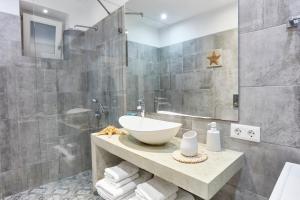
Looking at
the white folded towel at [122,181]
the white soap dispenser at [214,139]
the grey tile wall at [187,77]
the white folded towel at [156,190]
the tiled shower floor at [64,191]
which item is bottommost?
the tiled shower floor at [64,191]

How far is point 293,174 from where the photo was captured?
0.92 meters

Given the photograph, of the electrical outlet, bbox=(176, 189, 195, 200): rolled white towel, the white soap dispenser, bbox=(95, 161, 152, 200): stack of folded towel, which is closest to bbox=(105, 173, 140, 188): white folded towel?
bbox=(95, 161, 152, 200): stack of folded towel

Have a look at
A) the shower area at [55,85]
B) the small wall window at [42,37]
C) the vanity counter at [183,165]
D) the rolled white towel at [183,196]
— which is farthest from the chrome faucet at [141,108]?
the small wall window at [42,37]

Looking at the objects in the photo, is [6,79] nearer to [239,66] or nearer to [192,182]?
[192,182]

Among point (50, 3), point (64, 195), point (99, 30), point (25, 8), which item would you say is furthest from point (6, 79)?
point (64, 195)

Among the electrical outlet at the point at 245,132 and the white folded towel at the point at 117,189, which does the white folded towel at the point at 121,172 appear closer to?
the white folded towel at the point at 117,189

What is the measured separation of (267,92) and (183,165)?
0.69 m

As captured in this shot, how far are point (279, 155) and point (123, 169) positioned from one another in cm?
121

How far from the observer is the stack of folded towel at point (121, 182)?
1538mm

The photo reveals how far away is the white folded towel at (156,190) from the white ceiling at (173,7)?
141cm

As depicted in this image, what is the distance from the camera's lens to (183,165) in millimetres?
1092

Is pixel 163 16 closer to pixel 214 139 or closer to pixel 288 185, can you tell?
pixel 214 139

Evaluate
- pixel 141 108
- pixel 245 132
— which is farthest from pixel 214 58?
pixel 141 108

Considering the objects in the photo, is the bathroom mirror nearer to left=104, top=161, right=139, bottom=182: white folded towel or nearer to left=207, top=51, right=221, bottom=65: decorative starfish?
left=207, top=51, right=221, bottom=65: decorative starfish
